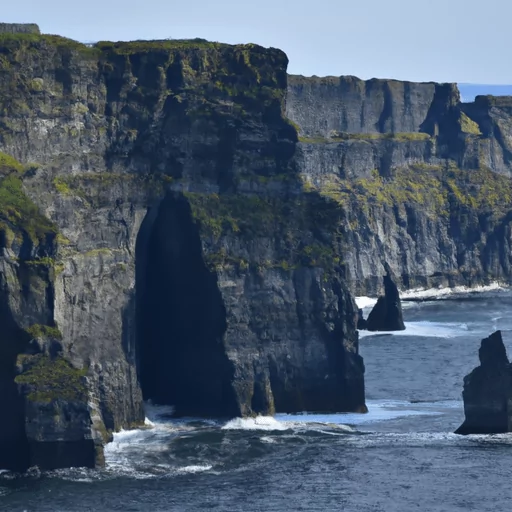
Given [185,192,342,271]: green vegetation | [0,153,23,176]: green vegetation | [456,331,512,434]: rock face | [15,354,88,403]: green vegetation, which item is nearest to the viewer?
[15,354,88,403]: green vegetation

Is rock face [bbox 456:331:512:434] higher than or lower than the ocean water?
higher

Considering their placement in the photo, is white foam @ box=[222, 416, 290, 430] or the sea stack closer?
white foam @ box=[222, 416, 290, 430]

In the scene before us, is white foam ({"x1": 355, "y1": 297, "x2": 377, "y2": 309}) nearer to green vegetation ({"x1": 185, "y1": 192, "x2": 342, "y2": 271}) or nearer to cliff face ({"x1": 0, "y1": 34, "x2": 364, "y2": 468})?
green vegetation ({"x1": 185, "y1": 192, "x2": 342, "y2": 271})

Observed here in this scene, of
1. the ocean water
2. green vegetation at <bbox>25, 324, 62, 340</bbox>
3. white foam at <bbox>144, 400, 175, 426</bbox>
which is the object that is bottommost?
the ocean water

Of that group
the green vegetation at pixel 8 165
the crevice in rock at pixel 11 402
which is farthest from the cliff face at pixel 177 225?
the crevice in rock at pixel 11 402

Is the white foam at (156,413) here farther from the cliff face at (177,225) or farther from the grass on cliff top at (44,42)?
the grass on cliff top at (44,42)

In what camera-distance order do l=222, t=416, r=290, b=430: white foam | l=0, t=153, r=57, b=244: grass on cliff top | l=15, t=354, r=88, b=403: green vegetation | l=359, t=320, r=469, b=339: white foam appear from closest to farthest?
l=15, t=354, r=88, b=403: green vegetation → l=0, t=153, r=57, b=244: grass on cliff top → l=222, t=416, r=290, b=430: white foam → l=359, t=320, r=469, b=339: white foam

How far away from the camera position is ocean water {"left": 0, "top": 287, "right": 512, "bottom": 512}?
8525 cm

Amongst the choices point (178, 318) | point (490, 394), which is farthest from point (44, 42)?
point (490, 394)

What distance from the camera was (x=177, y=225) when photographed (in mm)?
105938

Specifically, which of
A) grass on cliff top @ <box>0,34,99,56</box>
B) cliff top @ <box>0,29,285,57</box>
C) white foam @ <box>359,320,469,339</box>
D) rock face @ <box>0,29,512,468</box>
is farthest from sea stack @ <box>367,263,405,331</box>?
grass on cliff top @ <box>0,34,99,56</box>

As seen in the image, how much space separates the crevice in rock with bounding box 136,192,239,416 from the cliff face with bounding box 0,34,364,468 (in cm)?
8

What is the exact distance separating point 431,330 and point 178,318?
4812 cm

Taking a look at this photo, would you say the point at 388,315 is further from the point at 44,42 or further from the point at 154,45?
the point at 44,42
